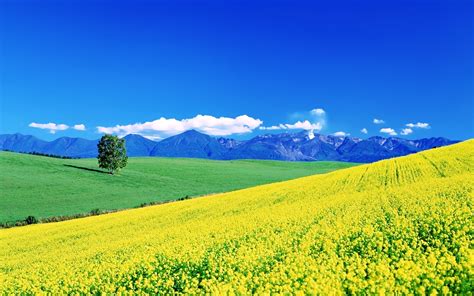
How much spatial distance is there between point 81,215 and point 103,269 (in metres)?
46.7

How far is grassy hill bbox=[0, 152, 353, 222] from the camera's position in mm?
65575

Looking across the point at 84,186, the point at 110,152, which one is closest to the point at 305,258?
the point at 84,186

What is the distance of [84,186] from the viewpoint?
8294cm

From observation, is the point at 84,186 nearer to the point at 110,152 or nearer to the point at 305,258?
the point at 110,152

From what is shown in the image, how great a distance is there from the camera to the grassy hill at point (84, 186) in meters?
65.6

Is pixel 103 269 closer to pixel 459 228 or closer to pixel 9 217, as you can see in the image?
pixel 459 228

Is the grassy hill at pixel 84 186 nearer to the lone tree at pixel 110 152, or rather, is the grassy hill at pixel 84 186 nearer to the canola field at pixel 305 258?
the lone tree at pixel 110 152

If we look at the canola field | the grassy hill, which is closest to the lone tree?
the grassy hill

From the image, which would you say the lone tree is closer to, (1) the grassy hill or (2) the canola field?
(1) the grassy hill

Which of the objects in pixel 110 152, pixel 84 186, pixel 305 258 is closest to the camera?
pixel 305 258

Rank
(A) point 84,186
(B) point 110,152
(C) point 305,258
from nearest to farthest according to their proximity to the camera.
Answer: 1. (C) point 305,258
2. (A) point 84,186
3. (B) point 110,152

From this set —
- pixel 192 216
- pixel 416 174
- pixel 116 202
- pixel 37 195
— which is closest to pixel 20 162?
pixel 37 195

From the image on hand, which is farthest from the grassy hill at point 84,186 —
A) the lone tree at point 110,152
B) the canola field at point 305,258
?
the canola field at point 305,258

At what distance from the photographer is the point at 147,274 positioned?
13.5 meters
